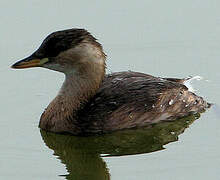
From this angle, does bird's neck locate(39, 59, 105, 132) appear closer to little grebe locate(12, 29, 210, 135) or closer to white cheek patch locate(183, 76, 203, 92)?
little grebe locate(12, 29, 210, 135)

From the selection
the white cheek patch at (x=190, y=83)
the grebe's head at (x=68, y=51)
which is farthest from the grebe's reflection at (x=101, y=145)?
the grebe's head at (x=68, y=51)

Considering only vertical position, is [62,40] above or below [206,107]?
above

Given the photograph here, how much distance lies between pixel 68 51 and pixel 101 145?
1.31 meters

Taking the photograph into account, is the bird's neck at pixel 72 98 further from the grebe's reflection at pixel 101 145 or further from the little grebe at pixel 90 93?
the grebe's reflection at pixel 101 145

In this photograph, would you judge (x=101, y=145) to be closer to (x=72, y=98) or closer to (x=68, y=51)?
(x=72, y=98)

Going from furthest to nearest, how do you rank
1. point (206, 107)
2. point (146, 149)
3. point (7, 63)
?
1. point (7, 63)
2. point (206, 107)
3. point (146, 149)

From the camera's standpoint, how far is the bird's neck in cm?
1134

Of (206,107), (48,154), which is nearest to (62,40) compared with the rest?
(48,154)

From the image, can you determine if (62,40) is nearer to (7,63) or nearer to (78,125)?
(78,125)

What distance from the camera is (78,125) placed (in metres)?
11.3

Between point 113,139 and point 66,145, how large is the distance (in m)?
0.63

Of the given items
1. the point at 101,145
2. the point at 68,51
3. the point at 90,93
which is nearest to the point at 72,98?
the point at 90,93

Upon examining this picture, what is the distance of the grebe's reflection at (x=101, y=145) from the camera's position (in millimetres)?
10523

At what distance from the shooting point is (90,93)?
11.4 m
